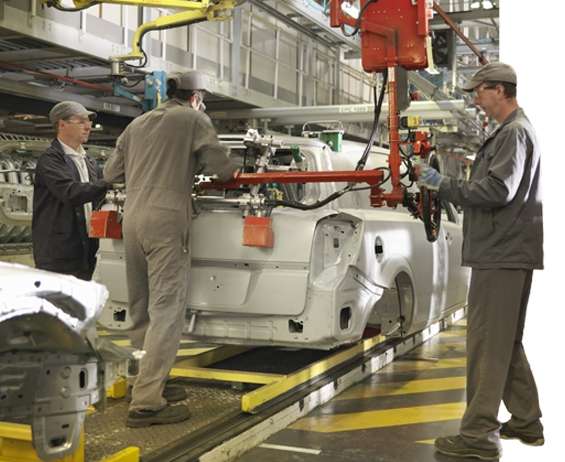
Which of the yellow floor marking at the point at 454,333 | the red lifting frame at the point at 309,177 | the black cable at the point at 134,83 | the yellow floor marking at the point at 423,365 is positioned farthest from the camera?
the black cable at the point at 134,83

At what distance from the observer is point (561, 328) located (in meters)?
3.08

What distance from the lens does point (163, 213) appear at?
160 inches

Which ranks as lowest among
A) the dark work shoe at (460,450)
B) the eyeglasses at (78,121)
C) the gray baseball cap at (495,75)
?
the dark work shoe at (460,450)

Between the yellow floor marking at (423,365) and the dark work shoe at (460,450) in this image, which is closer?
the dark work shoe at (460,450)

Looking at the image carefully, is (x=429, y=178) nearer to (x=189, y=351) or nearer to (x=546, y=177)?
(x=546, y=177)

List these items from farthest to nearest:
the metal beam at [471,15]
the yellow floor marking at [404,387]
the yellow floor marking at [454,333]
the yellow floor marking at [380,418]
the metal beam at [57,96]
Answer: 1. the metal beam at [471,15]
2. the metal beam at [57,96]
3. the yellow floor marking at [454,333]
4. the yellow floor marking at [404,387]
5. the yellow floor marking at [380,418]

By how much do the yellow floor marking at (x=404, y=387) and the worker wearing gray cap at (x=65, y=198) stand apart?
2.10 metres

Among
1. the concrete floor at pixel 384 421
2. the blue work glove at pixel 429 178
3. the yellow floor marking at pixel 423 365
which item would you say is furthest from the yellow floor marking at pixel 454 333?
the blue work glove at pixel 429 178

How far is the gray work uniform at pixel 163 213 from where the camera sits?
13.3 feet

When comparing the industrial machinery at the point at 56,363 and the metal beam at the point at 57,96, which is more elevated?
the metal beam at the point at 57,96

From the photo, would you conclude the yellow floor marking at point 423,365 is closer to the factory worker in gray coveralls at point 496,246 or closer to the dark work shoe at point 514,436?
the dark work shoe at point 514,436

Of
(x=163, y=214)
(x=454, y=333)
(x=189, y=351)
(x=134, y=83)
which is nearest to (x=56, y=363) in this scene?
(x=163, y=214)

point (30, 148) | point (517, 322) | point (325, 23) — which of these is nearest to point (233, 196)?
point (517, 322)

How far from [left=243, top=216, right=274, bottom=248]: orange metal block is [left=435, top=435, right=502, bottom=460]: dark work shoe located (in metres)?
1.52
